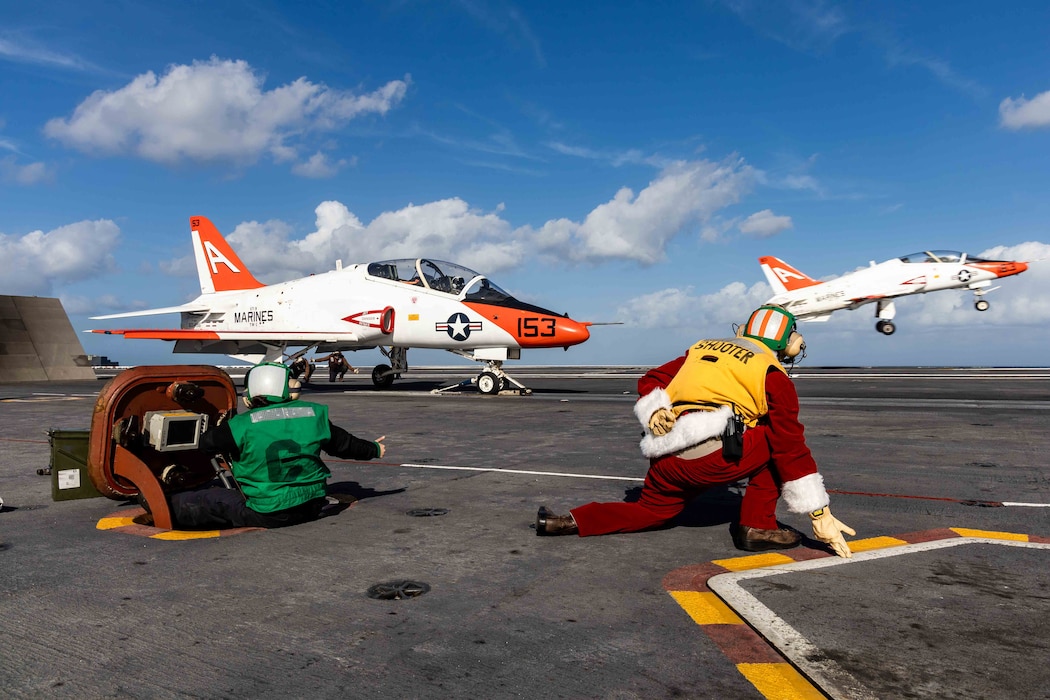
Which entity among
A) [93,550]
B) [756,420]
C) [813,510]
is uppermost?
[756,420]

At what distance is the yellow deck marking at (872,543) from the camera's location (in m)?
4.38

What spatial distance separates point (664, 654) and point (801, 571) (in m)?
1.47

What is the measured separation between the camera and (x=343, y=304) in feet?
63.9

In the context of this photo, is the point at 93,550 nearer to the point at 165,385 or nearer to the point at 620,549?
the point at 165,385

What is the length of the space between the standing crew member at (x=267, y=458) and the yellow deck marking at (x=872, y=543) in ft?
11.7

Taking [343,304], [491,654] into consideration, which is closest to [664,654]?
[491,654]

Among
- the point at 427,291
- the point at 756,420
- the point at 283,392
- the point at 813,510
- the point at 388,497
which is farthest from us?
the point at 427,291

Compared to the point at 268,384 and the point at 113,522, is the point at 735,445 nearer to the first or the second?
the point at 268,384

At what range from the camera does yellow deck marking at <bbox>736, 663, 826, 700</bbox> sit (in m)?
2.46

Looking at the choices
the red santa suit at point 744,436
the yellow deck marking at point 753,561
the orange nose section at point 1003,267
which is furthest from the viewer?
the orange nose section at point 1003,267

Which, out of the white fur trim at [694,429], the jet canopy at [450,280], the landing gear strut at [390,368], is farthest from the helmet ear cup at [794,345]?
the landing gear strut at [390,368]

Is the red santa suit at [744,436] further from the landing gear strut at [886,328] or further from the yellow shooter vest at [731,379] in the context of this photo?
the landing gear strut at [886,328]

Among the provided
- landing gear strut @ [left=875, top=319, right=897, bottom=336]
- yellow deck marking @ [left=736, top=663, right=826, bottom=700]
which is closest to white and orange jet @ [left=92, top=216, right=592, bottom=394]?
yellow deck marking @ [left=736, top=663, right=826, bottom=700]

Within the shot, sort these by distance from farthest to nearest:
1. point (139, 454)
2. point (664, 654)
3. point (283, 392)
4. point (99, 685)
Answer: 1. point (139, 454)
2. point (283, 392)
3. point (664, 654)
4. point (99, 685)
